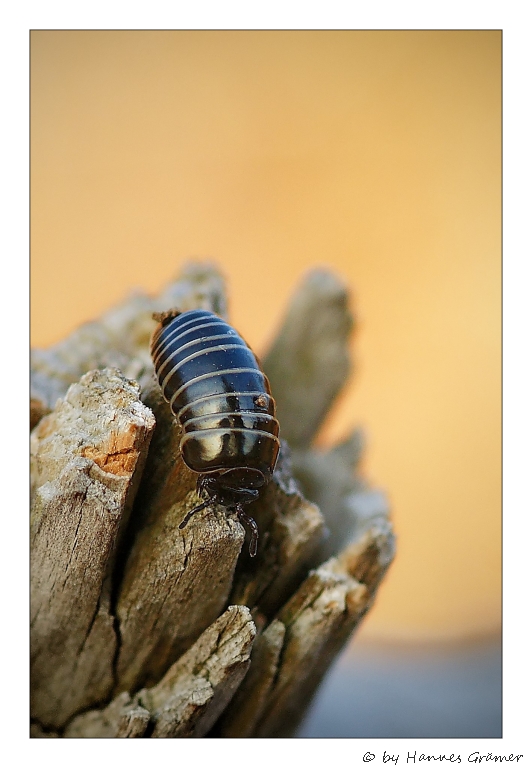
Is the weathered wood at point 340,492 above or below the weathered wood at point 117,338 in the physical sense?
below

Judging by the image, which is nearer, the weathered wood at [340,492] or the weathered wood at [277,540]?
the weathered wood at [277,540]

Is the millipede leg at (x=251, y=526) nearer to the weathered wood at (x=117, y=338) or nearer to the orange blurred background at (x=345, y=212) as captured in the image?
the weathered wood at (x=117, y=338)

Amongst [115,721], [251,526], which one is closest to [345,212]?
[251,526]

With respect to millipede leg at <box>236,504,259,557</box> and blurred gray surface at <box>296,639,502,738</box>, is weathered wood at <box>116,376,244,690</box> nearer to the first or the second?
millipede leg at <box>236,504,259,557</box>

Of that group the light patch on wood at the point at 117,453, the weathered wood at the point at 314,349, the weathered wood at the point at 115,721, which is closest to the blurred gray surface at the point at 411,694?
the weathered wood at the point at 115,721

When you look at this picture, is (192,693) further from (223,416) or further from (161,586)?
(223,416)
